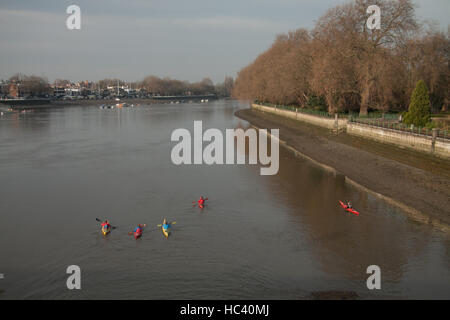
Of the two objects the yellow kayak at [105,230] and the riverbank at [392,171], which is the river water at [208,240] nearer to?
the yellow kayak at [105,230]

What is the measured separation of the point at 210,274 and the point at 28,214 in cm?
1146

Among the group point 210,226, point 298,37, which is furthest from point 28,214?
point 298,37

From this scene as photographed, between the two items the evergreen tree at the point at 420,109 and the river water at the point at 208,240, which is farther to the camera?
the evergreen tree at the point at 420,109

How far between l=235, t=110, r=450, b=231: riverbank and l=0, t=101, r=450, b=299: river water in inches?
39.8

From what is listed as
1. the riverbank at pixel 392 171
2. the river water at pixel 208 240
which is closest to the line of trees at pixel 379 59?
the riverbank at pixel 392 171

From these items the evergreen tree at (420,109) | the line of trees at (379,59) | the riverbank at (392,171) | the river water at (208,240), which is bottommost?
the river water at (208,240)

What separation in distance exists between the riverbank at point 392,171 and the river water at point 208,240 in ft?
3.31

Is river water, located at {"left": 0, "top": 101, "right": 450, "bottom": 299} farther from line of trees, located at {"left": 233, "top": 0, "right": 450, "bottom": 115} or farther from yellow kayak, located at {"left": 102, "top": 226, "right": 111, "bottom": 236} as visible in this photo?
line of trees, located at {"left": 233, "top": 0, "right": 450, "bottom": 115}

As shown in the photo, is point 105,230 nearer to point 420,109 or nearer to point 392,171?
point 392,171

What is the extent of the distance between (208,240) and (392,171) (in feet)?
52.1

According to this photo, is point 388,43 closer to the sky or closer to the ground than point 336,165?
closer to the sky

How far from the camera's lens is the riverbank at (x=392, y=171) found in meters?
20.3
